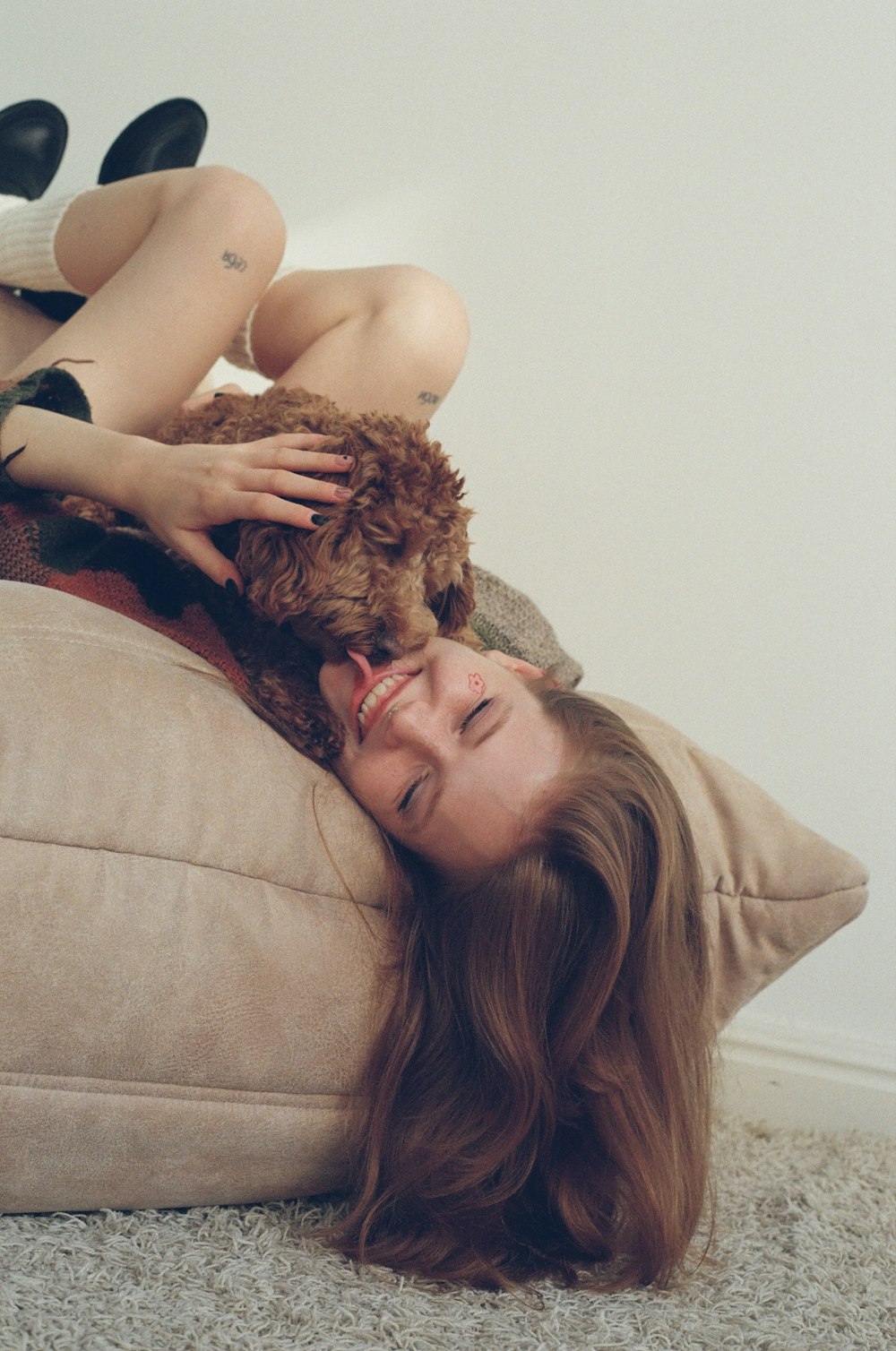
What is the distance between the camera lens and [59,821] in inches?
32.9

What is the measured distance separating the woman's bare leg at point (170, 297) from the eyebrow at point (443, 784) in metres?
0.66

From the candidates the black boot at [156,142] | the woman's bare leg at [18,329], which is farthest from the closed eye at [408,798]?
the black boot at [156,142]

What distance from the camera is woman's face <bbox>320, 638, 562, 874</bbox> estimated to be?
1033mm

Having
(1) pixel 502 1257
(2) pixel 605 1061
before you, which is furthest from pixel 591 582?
(1) pixel 502 1257

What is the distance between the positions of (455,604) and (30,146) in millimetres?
1547

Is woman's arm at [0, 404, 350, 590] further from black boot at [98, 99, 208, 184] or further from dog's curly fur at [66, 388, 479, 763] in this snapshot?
black boot at [98, 99, 208, 184]

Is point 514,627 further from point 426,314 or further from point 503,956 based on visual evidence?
point 503,956

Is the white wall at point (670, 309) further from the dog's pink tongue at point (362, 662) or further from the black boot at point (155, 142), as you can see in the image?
the dog's pink tongue at point (362, 662)

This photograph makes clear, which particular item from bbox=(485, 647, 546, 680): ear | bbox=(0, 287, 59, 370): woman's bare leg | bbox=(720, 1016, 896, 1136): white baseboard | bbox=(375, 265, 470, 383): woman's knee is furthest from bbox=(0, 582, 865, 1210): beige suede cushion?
bbox=(720, 1016, 896, 1136): white baseboard

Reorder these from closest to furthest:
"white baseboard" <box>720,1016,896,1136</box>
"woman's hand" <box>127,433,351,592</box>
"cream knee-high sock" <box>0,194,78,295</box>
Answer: "woman's hand" <box>127,433,351,592</box>, "cream knee-high sock" <box>0,194,78,295</box>, "white baseboard" <box>720,1016,896,1136</box>

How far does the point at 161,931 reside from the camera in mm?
860

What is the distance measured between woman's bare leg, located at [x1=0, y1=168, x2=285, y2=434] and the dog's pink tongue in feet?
1.80

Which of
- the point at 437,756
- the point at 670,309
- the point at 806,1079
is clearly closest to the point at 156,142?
the point at 670,309

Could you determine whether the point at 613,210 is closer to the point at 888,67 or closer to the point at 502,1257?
the point at 888,67
